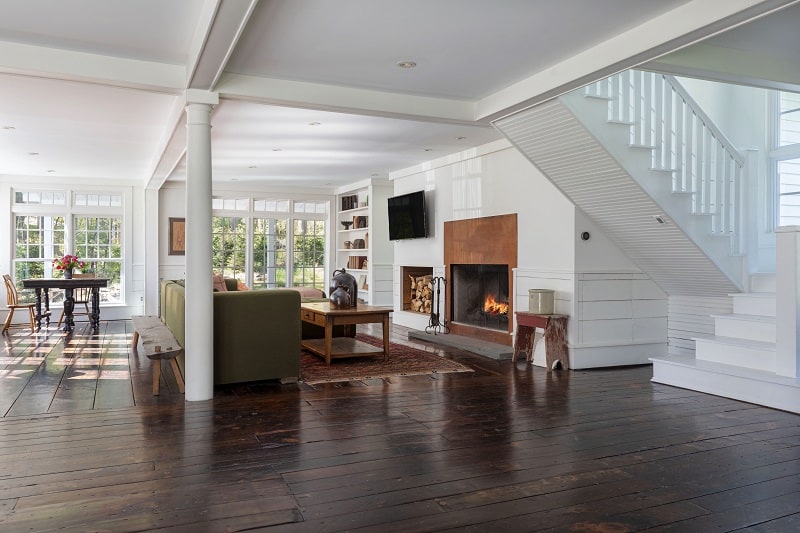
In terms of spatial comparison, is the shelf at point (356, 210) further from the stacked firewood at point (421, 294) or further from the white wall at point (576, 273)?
the white wall at point (576, 273)

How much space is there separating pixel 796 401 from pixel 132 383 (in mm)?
5171

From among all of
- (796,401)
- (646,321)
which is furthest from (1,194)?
(796,401)

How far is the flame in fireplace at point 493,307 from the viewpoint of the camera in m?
7.70

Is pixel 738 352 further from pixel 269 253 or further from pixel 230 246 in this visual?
pixel 230 246

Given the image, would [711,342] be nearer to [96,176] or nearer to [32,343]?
[32,343]

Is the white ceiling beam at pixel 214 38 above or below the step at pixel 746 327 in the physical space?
above

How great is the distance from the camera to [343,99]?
5.06 m

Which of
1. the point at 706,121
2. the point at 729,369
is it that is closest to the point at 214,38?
the point at 706,121

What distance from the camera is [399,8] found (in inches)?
138

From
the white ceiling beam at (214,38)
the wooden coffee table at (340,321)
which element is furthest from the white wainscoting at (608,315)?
the white ceiling beam at (214,38)

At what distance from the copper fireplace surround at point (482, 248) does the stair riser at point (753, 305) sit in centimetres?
225

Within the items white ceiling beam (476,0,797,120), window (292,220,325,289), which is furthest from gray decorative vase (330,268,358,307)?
window (292,220,325,289)

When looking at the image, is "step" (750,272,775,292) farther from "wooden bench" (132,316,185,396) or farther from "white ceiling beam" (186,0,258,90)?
"wooden bench" (132,316,185,396)

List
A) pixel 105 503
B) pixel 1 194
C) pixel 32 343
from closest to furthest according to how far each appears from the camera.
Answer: pixel 105 503 → pixel 32 343 → pixel 1 194
